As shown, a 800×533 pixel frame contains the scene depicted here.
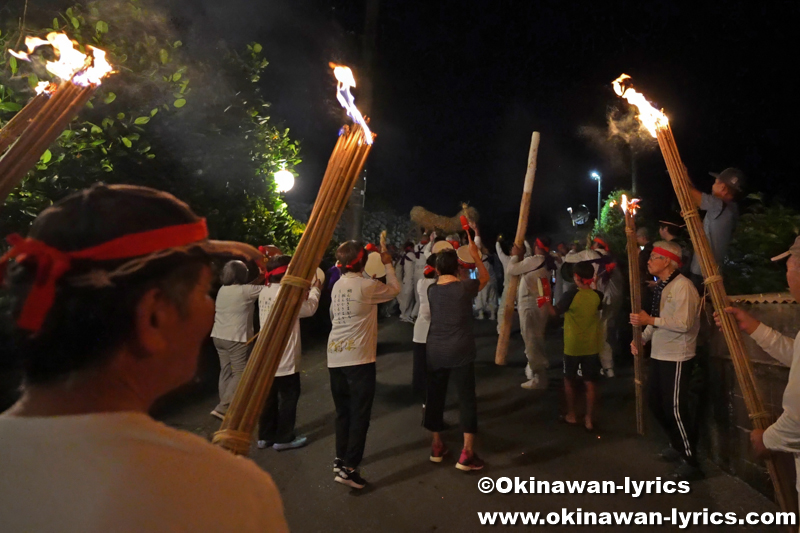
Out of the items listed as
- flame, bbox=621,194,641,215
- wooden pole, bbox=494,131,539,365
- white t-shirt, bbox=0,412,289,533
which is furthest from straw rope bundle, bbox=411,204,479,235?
white t-shirt, bbox=0,412,289,533

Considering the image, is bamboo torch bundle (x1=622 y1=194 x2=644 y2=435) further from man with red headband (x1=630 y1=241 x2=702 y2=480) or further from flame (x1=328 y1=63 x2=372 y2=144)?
flame (x1=328 y1=63 x2=372 y2=144)

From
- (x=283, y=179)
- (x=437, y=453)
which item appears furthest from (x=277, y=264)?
(x=283, y=179)

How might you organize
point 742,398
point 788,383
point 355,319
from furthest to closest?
point 355,319 → point 742,398 → point 788,383

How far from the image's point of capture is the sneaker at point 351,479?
466 cm

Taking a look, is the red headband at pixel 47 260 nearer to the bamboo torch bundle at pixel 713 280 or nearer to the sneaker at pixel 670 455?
the bamboo torch bundle at pixel 713 280

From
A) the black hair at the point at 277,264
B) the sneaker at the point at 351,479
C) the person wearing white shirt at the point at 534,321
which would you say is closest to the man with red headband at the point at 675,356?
the person wearing white shirt at the point at 534,321

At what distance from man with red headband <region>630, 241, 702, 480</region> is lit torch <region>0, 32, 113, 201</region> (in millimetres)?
4980

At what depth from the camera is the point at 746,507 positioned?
4.17 metres

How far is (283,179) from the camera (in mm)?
10000

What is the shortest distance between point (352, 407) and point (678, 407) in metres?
3.12

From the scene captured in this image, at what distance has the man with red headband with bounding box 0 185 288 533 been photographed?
0.91m

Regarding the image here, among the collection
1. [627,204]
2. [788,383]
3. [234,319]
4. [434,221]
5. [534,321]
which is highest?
[434,221]

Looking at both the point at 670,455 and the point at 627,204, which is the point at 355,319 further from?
the point at 670,455

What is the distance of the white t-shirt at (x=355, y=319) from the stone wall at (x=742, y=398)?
10.9ft
